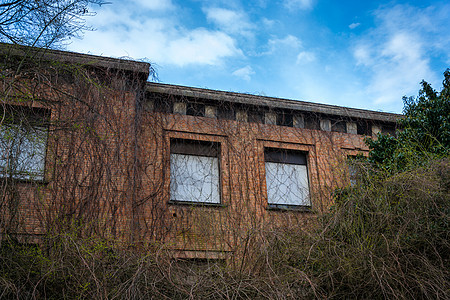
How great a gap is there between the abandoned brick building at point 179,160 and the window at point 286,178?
3cm

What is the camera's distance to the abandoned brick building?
34.4 feet

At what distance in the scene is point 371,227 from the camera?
295 inches

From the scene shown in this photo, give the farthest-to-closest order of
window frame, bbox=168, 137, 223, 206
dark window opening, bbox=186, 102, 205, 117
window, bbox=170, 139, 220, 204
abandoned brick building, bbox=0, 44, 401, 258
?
dark window opening, bbox=186, 102, 205, 117 < window frame, bbox=168, 137, 223, 206 < window, bbox=170, 139, 220, 204 < abandoned brick building, bbox=0, 44, 401, 258

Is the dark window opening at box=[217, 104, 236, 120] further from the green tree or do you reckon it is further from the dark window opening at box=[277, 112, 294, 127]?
the green tree

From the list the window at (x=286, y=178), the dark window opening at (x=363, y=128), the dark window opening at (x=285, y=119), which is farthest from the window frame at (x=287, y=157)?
the dark window opening at (x=363, y=128)

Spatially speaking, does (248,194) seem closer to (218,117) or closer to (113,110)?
(218,117)

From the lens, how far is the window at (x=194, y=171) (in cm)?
1202

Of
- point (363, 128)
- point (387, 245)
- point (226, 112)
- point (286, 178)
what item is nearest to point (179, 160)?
point (226, 112)

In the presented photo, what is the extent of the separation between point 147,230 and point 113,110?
121 inches

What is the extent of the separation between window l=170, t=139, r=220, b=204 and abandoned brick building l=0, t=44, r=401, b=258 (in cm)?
3

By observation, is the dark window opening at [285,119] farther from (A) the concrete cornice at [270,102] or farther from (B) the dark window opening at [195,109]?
(B) the dark window opening at [195,109]

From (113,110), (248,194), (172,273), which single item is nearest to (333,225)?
(172,273)

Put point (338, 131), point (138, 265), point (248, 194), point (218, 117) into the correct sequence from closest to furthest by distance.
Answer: point (138, 265) < point (248, 194) < point (218, 117) < point (338, 131)

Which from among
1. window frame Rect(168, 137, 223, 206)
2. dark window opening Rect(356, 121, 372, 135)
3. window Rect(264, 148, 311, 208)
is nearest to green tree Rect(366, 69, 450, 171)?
window Rect(264, 148, 311, 208)
